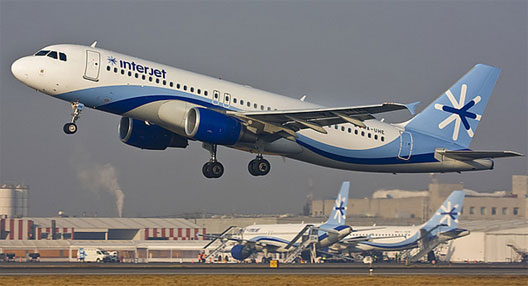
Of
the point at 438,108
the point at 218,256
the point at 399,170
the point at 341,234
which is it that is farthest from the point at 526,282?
the point at 218,256

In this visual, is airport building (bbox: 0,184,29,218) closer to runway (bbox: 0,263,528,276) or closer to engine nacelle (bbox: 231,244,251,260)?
engine nacelle (bbox: 231,244,251,260)

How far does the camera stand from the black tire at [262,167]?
144 feet

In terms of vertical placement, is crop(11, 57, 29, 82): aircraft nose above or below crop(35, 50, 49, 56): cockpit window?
below

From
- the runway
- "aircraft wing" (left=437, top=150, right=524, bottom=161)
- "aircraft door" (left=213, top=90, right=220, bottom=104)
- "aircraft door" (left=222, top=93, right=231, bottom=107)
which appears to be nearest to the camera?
"aircraft door" (left=213, top=90, right=220, bottom=104)

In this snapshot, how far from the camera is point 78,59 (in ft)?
127

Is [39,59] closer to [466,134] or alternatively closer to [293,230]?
[466,134]

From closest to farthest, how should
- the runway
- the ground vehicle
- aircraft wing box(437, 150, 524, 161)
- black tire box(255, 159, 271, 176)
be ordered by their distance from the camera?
aircraft wing box(437, 150, 524, 161) → black tire box(255, 159, 271, 176) → the runway → the ground vehicle

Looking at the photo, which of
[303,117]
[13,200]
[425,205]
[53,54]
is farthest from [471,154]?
[13,200]

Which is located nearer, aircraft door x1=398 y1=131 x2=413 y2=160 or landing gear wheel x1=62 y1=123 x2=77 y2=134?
landing gear wheel x1=62 y1=123 x2=77 y2=134

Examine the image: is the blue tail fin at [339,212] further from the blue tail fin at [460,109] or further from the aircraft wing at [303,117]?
the aircraft wing at [303,117]

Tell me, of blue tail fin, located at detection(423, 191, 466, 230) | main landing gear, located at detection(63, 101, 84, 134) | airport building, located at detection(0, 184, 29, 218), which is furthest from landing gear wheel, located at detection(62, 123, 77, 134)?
airport building, located at detection(0, 184, 29, 218)

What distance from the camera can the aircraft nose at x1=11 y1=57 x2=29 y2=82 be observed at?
38.1 metres

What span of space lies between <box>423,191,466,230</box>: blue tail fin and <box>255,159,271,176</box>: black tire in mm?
41085

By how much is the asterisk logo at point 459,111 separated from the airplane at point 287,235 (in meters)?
30.1
